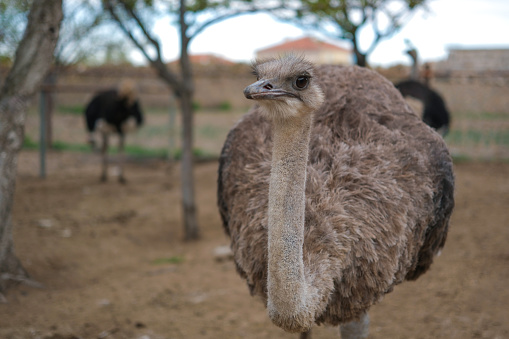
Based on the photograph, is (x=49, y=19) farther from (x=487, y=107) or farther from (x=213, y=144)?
(x=487, y=107)

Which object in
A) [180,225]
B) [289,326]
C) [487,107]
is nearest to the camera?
[289,326]

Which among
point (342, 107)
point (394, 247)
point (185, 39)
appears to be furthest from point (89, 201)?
point (394, 247)

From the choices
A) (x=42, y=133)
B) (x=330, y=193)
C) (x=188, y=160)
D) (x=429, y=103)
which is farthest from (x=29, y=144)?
(x=330, y=193)

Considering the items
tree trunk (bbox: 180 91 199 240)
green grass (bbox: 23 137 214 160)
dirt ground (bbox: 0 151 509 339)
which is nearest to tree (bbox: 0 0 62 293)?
dirt ground (bbox: 0 151 509 339)

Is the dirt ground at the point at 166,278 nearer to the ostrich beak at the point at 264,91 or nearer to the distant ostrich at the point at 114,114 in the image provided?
the distant ostrich at the point at 114,114

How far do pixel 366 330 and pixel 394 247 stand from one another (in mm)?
→ 775

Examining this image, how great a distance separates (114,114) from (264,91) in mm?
6832

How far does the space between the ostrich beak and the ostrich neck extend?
0.14 meters

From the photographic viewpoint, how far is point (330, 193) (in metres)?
2.50

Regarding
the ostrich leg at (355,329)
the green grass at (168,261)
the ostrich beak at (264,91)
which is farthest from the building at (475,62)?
the ostrich beak at (264,91)

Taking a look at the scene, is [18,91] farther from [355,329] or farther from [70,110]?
[70,110]

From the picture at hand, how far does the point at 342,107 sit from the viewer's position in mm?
3035

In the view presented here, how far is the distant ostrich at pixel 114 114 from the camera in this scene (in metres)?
8.29

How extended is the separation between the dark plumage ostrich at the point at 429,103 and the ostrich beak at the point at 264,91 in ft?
17.3
